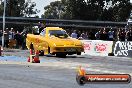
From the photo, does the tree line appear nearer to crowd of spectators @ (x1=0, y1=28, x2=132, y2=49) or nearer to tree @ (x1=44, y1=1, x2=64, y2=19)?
tree @ (x1=44, y1=1, x2=64, y2=19)

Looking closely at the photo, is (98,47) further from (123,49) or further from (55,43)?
(55,43)

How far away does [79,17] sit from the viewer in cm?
9212

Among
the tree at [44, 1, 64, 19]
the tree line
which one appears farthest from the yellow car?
the tree at [44, 1, 64, 19]

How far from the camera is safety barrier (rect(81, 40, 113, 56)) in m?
29.8

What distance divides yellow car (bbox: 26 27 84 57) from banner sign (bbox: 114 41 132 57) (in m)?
4.23

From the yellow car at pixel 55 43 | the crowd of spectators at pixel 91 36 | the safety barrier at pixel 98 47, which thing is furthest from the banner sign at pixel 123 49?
the yellow car at pixel 55 43

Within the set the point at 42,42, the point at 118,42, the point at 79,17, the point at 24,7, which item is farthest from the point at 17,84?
the point at 24,7

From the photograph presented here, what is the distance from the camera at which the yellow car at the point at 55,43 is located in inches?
965

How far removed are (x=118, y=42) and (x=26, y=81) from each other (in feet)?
56.3

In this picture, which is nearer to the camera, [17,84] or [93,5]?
[17,84]

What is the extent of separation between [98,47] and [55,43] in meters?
6.53

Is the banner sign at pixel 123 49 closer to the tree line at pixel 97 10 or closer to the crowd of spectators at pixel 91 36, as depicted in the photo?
the crowd of spectators at pixel 91 36

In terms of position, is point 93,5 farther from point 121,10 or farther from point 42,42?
point 42,42

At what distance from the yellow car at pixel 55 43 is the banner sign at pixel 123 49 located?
4234 millimetres
